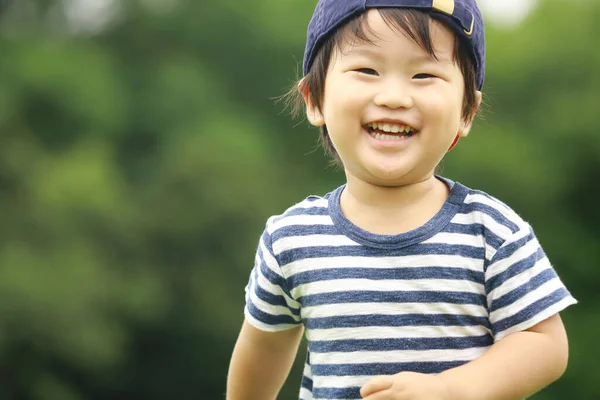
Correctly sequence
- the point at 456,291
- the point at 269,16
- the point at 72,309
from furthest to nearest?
the point at 269,16
the point at 72,309
the point at 456,291

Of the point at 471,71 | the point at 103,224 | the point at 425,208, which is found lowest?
the point at 103,224

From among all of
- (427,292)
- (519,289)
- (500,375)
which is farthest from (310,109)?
(500,375)

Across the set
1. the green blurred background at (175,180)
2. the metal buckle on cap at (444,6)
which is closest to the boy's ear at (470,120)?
the metal buckle on cap at (444,6)

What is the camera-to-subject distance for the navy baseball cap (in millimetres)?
2053

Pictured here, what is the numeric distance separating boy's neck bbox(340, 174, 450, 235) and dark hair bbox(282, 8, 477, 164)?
0.19m

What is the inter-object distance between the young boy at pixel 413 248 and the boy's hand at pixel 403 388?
5 centimetres

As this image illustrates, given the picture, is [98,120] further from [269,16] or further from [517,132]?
[517,132]

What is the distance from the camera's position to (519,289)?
2018 millimetres

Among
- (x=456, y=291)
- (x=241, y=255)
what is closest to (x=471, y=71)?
(x=456, y=291)

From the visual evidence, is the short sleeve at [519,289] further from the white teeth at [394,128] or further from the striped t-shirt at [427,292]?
the white teeth at [394,128]

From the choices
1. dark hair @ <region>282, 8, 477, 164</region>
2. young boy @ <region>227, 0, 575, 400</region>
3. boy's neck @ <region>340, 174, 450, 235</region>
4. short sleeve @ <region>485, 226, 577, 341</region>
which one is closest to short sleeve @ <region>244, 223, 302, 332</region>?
young boy @ <region>227, 0, 575, 400</region>

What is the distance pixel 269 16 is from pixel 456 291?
2436 cm

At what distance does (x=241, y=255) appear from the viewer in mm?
20969

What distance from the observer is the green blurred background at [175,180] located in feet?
70.0
